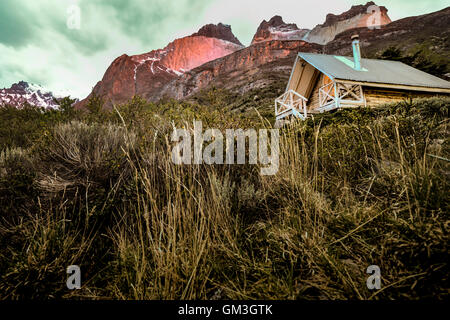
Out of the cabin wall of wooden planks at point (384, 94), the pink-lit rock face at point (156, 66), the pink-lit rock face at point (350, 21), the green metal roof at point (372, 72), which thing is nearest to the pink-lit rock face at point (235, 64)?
the pink-lit rock face at point (156, 66)

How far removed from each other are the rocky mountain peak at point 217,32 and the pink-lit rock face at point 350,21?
58640mm

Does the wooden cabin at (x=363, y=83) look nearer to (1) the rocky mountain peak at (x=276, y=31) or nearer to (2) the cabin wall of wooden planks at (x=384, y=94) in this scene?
(2) the cabin wall of wooden planks at (x=384, y=94)

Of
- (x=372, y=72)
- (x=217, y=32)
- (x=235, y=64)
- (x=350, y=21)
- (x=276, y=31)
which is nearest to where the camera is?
(x=372, y=72)

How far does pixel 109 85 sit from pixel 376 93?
104m

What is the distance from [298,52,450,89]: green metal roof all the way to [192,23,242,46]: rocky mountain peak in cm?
12741

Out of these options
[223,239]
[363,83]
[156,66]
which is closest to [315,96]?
[363,83]

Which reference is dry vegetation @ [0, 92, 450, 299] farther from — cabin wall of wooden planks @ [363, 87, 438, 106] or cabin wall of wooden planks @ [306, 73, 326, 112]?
cabin wall of wooden planks @ [306, 73, 326, 112]

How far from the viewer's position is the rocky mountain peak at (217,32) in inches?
4714

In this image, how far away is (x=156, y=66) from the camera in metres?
93.8

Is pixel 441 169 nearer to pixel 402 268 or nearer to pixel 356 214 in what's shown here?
pixel 356 214

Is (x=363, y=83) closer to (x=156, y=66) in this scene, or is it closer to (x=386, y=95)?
(x=386, y=95)

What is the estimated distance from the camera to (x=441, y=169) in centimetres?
171

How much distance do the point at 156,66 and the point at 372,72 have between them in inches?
4007

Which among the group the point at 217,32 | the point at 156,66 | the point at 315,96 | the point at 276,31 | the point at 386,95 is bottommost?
the point at 386,95
